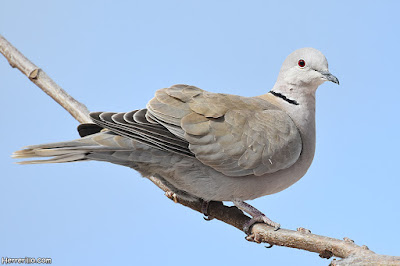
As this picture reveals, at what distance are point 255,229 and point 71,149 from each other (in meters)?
1.46

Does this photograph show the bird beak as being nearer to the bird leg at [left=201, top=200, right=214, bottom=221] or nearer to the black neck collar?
the black neck collar

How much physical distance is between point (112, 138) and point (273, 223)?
1.31m

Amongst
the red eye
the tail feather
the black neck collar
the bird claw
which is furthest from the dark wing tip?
the red eye

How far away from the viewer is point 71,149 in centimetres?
339

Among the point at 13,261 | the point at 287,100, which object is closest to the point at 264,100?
the point at 287,100

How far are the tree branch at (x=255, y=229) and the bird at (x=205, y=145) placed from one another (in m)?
0.11

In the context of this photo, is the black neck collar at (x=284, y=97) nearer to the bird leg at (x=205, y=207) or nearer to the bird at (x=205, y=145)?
the bird at (x=205, y=145)

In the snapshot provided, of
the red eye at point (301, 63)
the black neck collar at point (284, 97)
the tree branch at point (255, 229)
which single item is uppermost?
the red eye at point (301, 63)

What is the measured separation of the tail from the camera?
132 inches

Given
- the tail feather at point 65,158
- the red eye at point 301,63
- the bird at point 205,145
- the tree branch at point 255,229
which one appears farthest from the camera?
the red eye at point 301,63

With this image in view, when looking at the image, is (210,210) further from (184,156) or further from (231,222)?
(184,156)

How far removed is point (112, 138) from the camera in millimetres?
3520

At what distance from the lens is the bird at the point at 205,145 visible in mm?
3504

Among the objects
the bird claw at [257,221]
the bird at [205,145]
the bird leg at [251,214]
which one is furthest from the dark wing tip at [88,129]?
the bird claw at [257,221]
